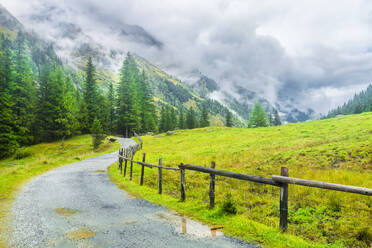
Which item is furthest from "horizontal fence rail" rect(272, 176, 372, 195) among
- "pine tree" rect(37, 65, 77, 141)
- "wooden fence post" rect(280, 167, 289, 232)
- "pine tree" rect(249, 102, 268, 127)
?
"pine tree" rect(249, 102, 268, 127)

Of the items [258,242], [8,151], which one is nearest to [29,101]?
[8,151]

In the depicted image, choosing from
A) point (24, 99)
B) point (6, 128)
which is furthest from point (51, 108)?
point (6, 128)

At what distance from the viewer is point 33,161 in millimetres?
26078

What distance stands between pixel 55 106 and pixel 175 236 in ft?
173

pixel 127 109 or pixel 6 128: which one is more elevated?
pixel 127 109

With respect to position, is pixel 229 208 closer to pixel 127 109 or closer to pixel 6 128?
pixel 6 128

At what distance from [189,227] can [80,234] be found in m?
3.01

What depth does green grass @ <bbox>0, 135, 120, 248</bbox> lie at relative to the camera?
32.6 feet

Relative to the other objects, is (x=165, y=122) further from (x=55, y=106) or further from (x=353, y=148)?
(x=353, y=148)

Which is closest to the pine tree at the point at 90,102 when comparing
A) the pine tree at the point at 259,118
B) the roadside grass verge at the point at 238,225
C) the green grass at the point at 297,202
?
the green grass at the point at 297,202

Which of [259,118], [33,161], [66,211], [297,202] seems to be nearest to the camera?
[66,211]

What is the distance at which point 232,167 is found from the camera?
15.5m

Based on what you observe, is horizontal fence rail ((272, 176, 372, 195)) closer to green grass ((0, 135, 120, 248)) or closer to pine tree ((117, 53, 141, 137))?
green grass ((0, 135, 120, 248))

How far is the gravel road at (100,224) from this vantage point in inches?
207
